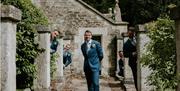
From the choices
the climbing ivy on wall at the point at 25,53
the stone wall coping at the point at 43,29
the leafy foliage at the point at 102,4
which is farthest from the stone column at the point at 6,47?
the leafy foliage at the point at 102,4

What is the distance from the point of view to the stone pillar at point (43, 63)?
44.5 feet

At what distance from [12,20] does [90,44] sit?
12.4 feet

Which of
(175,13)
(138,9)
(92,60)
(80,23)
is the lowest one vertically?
(92,60)

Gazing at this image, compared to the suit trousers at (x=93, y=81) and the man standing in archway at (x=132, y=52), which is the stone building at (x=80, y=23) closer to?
the man standing in archway at (x=132, y=52)

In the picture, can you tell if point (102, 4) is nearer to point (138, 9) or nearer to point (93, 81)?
point (138, 9)

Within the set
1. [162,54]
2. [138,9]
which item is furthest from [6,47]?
[138,9]

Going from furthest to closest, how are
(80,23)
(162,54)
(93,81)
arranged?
1. (80,23)
2. (93,81)
3. (162,54)

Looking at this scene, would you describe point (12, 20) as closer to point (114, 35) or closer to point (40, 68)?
point (40, 68)

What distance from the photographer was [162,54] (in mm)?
11484

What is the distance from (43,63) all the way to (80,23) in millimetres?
15954

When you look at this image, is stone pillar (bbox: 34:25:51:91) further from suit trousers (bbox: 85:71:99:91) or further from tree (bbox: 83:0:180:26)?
tree (bbox: 83:0:180:26)

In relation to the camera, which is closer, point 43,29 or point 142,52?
point 43,29

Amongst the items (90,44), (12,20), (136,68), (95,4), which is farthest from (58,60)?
(95,4)

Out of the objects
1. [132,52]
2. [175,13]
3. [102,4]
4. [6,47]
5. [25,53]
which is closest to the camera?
[175,13]
